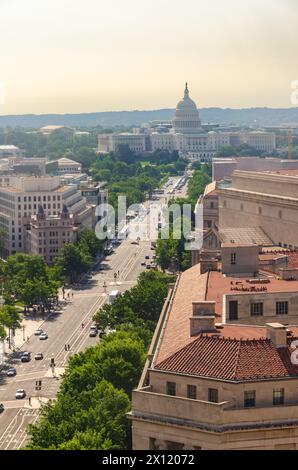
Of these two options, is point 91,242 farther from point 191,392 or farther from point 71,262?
point 191,392

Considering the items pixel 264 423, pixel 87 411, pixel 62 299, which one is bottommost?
pixel 62 299

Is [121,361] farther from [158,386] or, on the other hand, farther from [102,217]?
[102,217]

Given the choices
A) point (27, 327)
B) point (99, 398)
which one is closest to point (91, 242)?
point (27, 327)

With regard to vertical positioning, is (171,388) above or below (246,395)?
below

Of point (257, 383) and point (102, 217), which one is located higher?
point (257, 383)

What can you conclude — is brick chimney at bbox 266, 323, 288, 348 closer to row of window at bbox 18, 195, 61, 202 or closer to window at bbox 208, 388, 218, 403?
window at bbox 208, 388, 218, 403

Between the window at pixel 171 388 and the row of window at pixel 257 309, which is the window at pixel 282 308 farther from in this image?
the window at pixel 171 388
